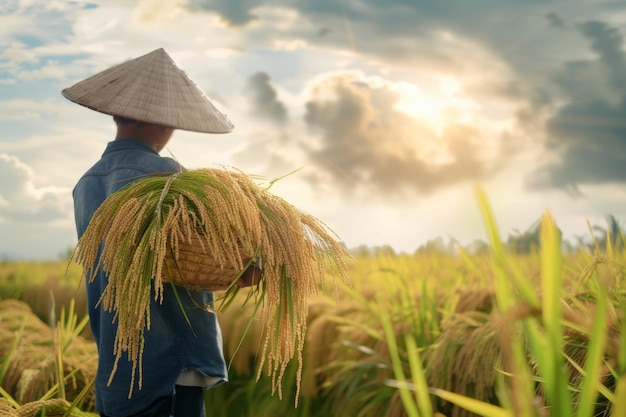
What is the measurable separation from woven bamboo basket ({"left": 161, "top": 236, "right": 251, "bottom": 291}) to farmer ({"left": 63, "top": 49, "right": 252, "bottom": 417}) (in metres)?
0.28

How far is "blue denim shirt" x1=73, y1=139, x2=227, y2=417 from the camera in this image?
92.7 inches

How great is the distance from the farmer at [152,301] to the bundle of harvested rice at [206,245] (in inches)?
10.1

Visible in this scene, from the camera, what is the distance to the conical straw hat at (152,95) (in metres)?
2.54

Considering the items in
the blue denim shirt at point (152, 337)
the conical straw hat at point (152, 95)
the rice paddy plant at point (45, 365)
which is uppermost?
the conical straw hat at point (152, 95)

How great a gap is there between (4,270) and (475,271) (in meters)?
5.99

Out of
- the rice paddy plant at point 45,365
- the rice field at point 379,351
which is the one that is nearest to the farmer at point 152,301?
the rice field at point 379,351

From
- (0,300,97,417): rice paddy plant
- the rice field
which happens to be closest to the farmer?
the rice field

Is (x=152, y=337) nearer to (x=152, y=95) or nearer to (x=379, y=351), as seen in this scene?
(x=152, y=95)

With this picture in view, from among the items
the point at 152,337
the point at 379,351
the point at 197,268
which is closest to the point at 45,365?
the point at 152,337

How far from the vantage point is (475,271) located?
13.9ft

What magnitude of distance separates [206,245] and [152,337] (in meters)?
0.53

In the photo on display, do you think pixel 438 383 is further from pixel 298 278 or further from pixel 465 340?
pixel 298 278

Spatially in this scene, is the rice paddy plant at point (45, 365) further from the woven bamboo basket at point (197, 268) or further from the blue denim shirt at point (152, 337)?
the woven bamboo basket at point (197, 268)

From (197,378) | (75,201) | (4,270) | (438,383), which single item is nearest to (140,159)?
(75,201)
